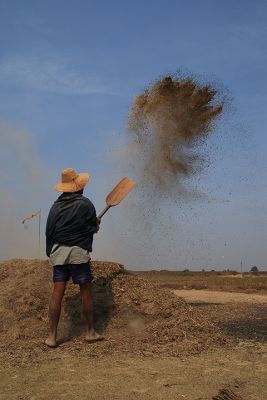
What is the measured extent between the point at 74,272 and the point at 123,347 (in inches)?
33.1

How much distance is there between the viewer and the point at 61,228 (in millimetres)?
4855

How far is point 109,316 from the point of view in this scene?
5.53m

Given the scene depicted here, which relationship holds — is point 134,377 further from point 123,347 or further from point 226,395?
point 123,347

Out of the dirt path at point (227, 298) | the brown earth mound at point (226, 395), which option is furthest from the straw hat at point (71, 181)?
the dirt path at point (227, 298)

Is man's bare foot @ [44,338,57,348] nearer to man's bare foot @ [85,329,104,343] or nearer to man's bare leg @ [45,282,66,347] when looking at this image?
man's bare leg @ [45,282,66,347]

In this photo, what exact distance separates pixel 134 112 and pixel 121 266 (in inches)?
119

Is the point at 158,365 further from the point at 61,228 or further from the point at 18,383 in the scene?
the point at 61,228

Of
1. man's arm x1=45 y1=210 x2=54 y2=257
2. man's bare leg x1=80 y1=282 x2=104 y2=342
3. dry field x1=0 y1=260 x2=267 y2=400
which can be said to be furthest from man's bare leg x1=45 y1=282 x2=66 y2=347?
man's arm x1=45 y1=210 x2=54 y2=257

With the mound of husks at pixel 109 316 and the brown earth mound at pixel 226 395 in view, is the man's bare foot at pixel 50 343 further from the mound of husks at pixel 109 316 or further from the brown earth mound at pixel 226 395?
the brown earth mound at pixel 226 395

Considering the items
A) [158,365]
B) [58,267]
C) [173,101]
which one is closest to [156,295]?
[58,267]

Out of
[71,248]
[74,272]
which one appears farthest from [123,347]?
[71,248]

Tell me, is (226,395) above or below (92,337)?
below

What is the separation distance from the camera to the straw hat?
16.7 ft

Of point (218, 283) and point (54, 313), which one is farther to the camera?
point (218, 283)
